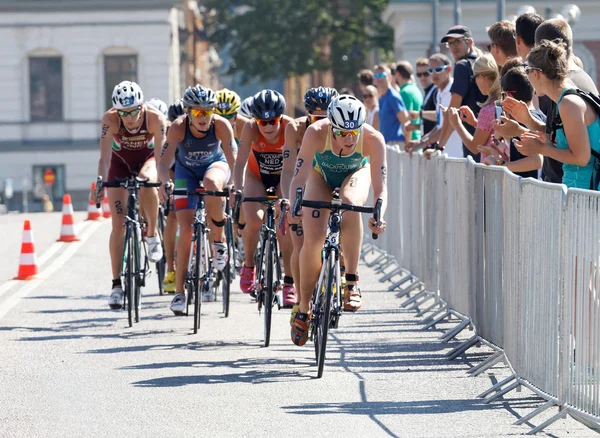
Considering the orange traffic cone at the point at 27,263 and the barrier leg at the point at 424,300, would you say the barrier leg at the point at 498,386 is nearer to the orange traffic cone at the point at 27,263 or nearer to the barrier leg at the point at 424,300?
the barrier leg at the point at 424,300

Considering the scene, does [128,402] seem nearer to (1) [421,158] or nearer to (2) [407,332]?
(2) [407,332]

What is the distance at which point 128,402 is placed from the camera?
8.66m

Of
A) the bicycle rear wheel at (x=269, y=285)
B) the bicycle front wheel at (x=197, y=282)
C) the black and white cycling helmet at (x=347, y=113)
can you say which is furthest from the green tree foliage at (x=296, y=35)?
the black and white cycling helmet at (x=347, y=113)

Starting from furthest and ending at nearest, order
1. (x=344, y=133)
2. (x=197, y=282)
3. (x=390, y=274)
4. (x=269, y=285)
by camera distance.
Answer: (x=390, y=274) → (x=197, y=282) → (x=269, y=285) → (x=344, y=133)

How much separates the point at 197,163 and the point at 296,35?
145ft

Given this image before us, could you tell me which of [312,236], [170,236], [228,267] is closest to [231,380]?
[312,236]

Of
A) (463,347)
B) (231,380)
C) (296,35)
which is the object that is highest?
(296,35)

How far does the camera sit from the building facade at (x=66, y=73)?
61.9 metres

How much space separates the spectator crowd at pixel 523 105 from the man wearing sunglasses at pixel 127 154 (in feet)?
8.16

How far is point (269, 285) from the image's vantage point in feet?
36.4

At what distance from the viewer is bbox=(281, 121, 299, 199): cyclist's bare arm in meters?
11.2

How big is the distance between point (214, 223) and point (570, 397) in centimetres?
558

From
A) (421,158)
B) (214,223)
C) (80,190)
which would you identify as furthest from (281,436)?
(80,190)

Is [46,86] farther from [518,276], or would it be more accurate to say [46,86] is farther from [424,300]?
[518,276]
